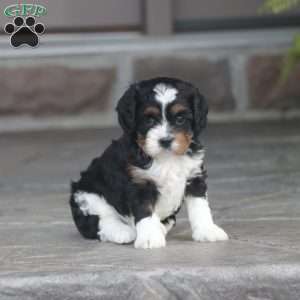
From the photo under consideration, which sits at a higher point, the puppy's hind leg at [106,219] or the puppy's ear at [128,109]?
the puppy's ear at [128,109]

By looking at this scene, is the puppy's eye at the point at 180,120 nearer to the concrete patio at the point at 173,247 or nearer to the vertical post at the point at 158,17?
the concrete patio at the point at 173,247

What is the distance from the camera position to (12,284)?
3.96m

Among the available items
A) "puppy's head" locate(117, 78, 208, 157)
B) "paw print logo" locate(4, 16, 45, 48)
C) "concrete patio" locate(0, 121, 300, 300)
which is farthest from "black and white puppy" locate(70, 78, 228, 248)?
"paw print logo" locate(4, 16, 45, 48)

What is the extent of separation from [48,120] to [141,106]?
5322mm

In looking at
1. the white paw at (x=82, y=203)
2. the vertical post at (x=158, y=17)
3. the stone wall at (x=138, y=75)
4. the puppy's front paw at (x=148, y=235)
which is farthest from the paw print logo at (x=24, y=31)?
the puppy's front paw at (x=148, y=235)

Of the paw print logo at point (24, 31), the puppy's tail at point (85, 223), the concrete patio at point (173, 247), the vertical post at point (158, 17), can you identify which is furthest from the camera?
the vertical post at point (158, 17)

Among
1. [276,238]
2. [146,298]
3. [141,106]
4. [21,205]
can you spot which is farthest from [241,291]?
[21,205]

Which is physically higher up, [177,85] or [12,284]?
[177,85]

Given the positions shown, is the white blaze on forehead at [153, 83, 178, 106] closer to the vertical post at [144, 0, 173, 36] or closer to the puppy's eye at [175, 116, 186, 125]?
the puppy's eye at [175, 116, 186, 125]

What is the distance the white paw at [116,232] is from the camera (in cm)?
459

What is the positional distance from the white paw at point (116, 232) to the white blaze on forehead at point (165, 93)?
712 mm

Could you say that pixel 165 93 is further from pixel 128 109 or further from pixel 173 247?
pixel 173 247

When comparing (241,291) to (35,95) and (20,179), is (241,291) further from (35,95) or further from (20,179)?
(35,95)

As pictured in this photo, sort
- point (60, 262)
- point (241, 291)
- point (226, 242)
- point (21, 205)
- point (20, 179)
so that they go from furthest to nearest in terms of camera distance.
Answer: point (20, 179) < point (21, 205) < point (226, 242) < point (60, 262) < point (241, 291)
